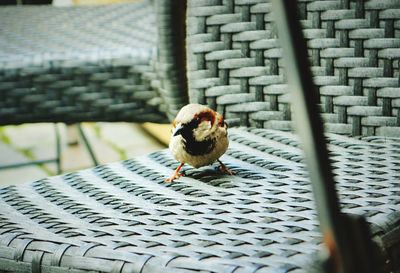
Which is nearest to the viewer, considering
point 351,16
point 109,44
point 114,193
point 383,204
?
point 383,204

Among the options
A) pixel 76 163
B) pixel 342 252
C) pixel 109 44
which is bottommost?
pixel 76 163

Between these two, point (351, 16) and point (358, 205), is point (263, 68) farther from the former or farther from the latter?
point (358, 205)

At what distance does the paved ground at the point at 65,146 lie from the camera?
239 centimetres

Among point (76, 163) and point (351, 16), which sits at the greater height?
point (351, 16)

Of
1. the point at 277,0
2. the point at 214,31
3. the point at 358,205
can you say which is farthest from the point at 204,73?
the point at 277,0

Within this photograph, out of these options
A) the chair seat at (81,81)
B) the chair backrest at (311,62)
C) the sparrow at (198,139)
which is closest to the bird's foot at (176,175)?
the sparrow at (198,139)

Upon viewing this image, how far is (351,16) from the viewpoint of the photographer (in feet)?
3.04

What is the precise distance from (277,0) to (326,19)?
66 centimetres

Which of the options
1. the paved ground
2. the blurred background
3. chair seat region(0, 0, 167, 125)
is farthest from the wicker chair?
the paved ground

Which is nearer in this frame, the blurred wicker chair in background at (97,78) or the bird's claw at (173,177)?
the bird's claw at (173,177)

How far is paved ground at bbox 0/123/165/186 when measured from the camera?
7.84 ft

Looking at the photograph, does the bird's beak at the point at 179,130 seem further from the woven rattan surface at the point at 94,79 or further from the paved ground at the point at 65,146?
the paved ground at the point at 65,146

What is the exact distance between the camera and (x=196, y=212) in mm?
700

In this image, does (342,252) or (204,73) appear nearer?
Result: (342,252)
